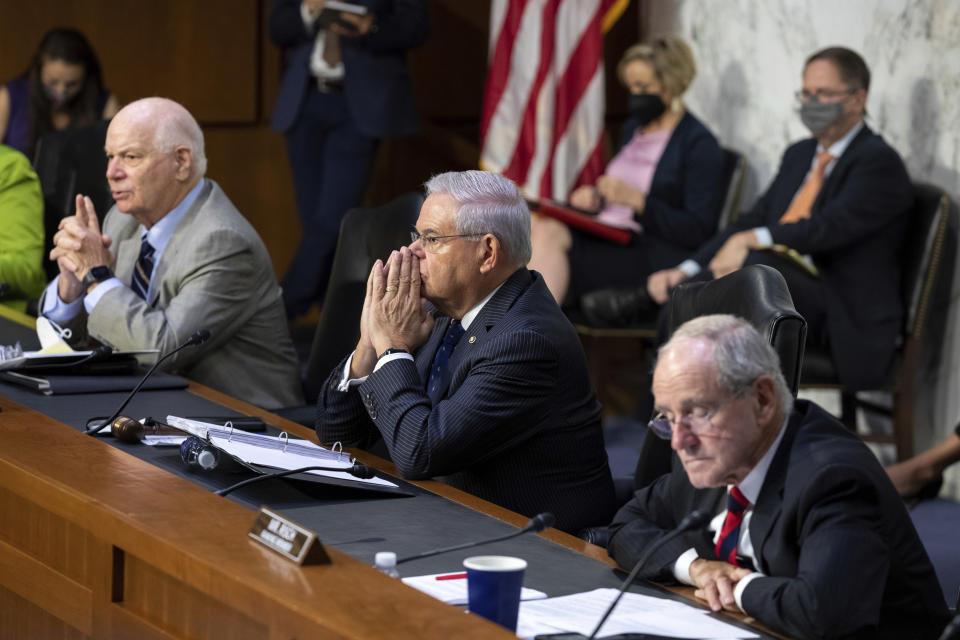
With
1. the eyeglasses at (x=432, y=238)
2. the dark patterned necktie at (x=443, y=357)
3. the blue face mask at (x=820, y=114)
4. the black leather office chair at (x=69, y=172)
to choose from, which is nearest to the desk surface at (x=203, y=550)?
the dark patterned necktie at (x=443, y=357)

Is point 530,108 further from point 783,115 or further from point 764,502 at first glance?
point 764,502

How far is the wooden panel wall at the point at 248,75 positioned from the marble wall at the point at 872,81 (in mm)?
1386

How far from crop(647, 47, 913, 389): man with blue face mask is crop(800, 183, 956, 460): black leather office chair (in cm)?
4

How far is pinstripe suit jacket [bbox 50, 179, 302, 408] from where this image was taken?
3.29 meters

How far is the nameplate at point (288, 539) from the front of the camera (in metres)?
1.72

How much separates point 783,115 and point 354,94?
1704 mm

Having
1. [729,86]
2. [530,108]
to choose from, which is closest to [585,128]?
[530,108]

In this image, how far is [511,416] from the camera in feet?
8.06

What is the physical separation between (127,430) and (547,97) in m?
3.60

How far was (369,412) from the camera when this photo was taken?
8.43ft

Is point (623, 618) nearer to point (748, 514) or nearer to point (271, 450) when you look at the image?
point (748, 514)

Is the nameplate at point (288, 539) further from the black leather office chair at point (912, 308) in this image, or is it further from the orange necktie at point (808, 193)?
the orange necktie at point (808, 193)

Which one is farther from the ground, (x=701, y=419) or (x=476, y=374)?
(x=701, y=419)

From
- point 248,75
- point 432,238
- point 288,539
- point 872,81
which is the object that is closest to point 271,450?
Result: point 432,238
